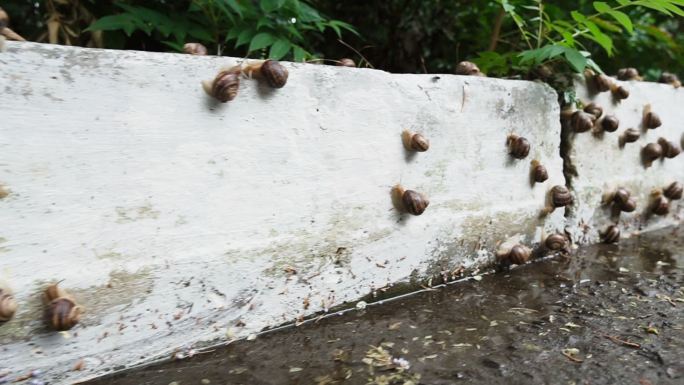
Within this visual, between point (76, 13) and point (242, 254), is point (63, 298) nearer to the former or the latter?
point (242, 254)

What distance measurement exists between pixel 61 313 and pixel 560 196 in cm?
219

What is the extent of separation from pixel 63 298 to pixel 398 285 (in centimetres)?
123

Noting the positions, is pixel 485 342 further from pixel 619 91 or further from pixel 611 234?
pixel 619 91

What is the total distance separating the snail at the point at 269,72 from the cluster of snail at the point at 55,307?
84cm

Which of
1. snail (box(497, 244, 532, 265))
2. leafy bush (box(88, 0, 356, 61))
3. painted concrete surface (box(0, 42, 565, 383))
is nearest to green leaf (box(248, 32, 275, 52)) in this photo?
leafy bush (box(88, 0, 356, 61))

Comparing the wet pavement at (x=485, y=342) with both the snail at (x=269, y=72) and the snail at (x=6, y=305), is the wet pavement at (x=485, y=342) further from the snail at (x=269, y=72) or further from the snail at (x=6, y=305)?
the snail at (x=269, y=72)

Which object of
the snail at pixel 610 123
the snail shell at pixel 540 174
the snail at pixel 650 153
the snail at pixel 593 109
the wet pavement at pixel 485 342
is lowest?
the wet pavement at pixel 485 342

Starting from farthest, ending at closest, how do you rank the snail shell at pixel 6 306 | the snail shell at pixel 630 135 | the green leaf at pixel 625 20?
1. the snail shell at pixel 630 135
2. the green leaf at pixel 625 20
3. the snail shell at pixel 6 306

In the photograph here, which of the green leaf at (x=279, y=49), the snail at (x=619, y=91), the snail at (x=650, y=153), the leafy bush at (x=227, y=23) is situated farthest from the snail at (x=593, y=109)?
the green leaf at (x=279, y=49)

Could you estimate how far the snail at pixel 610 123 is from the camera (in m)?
2.81

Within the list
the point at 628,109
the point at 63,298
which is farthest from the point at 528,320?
the point at 628,109

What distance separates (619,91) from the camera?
2.90m

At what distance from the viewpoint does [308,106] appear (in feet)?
6.02

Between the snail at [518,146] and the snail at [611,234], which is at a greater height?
the snail at [518,146]
